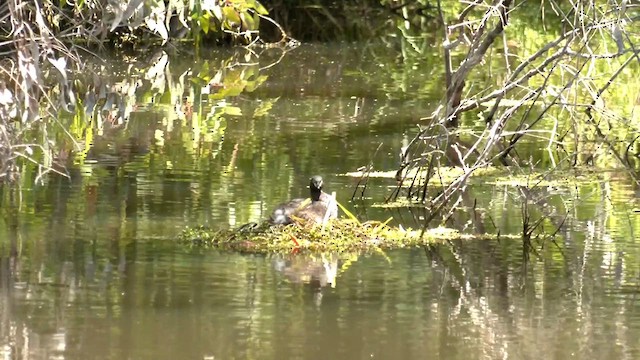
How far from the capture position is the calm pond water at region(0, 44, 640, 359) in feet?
21.5

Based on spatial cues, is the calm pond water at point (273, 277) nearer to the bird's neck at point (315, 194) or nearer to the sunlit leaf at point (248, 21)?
the bird's neck at point (315, 194)

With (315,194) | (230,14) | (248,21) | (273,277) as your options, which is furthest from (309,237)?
(248,21)

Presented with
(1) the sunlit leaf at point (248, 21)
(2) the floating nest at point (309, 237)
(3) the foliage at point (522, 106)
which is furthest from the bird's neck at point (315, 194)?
(1) the sunlit leaf at point (248, 21)

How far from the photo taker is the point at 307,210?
8.65 m

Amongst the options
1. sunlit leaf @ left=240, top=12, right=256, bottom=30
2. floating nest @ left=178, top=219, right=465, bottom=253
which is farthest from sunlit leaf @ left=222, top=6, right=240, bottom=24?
floating nest @ left=178, top=219, right=465, bottom=253

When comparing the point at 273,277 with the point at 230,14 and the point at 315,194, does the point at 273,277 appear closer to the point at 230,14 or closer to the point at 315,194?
the point at 315,194

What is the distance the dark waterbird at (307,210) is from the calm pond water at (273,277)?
0.38 m

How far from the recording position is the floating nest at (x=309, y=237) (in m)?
8.33

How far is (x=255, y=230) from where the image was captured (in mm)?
8562

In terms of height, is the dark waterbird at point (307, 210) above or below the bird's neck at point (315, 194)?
below

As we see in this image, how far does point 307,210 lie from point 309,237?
25 centimetres

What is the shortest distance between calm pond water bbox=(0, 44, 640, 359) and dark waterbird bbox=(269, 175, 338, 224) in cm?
38

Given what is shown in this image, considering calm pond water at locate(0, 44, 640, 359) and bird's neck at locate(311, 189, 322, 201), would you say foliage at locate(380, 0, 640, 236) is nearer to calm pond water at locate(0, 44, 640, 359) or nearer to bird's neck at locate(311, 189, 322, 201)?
calm pond water at locate(0, 44, 640, 359)

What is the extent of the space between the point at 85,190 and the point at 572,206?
307cm
